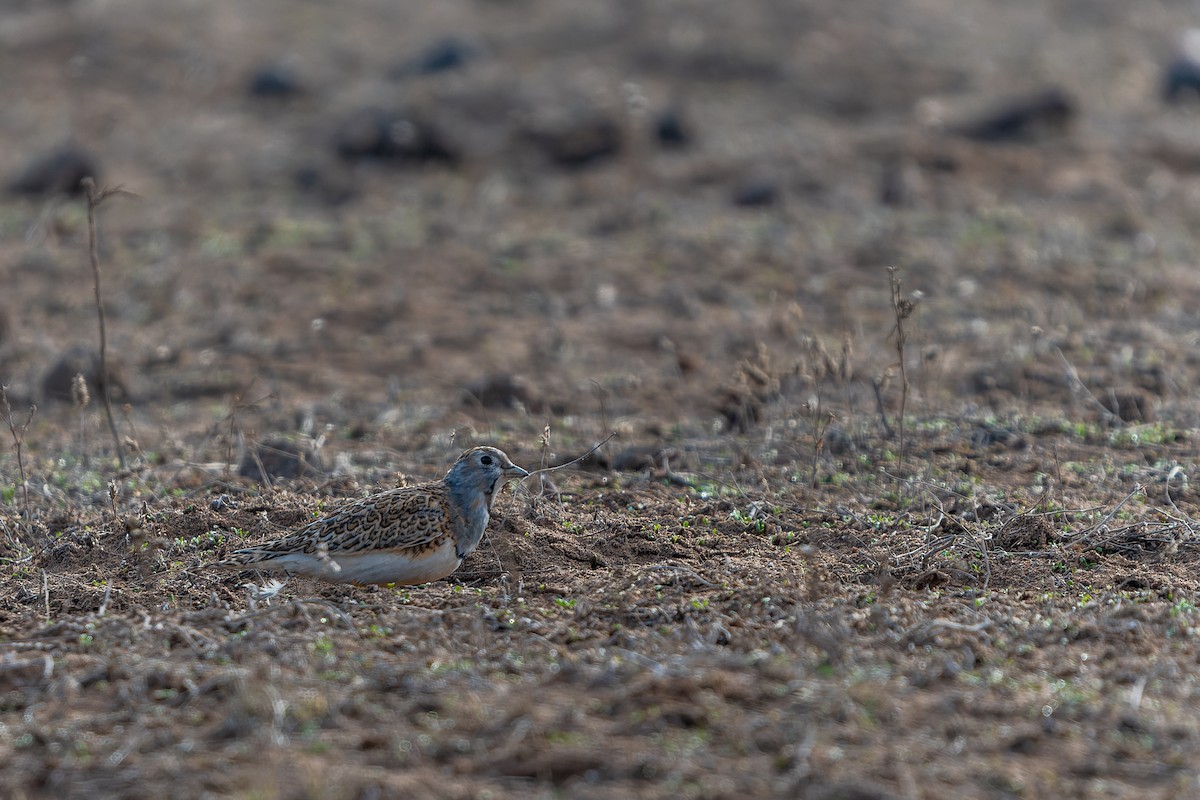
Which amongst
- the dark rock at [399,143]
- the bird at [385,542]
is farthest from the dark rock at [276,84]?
the bird at [385,542]

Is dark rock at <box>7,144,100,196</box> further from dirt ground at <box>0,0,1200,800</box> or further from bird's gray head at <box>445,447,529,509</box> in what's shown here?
bird's gray head at <box>445,447,529,509</box>

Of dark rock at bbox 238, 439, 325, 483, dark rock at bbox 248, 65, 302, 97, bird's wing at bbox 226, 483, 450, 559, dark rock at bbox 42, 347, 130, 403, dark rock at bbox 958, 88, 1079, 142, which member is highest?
dark rock at bbox 248, 65, 302, 97

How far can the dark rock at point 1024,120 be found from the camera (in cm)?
1775

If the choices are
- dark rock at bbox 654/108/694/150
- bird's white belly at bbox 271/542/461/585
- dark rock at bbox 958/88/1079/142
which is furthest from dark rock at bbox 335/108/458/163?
bird's white belly at bbox 271/542/461/585

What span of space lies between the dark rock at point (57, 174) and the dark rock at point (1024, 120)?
10.1 meters

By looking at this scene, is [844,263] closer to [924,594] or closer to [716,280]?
[716,280]

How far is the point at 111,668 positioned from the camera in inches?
210

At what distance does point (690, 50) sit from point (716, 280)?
871 centimetres

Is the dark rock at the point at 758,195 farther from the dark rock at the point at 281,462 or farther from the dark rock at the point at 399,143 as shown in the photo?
the dark rock at the point at 281,462

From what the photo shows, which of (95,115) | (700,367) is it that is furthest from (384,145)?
(700,367)

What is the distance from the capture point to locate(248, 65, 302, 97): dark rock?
771 inches

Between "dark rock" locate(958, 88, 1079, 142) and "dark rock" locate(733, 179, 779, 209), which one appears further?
"dark rock" locate(958, 88, 1079, 142)

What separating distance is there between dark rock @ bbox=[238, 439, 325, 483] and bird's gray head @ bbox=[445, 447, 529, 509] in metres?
1.37

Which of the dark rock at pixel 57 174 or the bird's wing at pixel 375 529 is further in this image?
the dark rock at pixel 57 174
